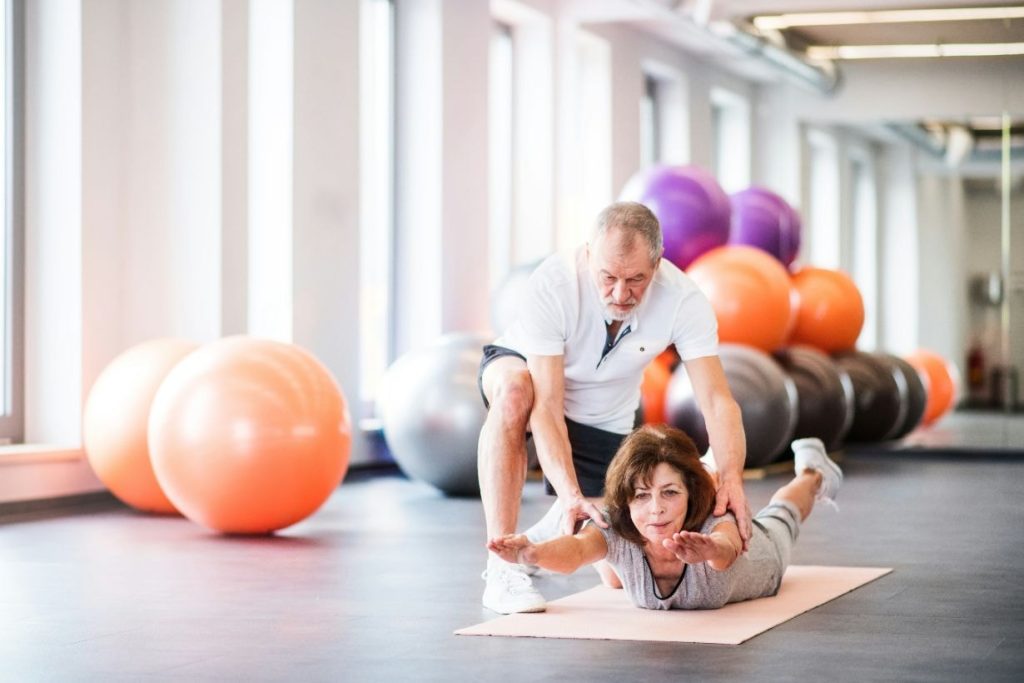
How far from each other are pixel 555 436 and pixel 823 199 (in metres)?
7.27

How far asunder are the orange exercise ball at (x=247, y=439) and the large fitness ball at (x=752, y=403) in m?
2.60

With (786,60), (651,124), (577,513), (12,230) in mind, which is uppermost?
(786,60)

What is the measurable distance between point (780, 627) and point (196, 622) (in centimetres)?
129

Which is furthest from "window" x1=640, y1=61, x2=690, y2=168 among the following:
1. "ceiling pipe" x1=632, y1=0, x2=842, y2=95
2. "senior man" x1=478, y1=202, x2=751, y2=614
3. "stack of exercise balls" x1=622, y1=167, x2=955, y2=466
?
"senior man" x1=478, y1=202, x2=751, y2=614

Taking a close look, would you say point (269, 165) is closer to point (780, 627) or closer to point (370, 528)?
point (370, 528)

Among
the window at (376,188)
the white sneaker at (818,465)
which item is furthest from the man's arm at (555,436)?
the window at (376,188)

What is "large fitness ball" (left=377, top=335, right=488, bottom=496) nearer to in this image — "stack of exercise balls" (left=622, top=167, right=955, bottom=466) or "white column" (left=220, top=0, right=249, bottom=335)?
"white column" (left=220, top=0, right=249, bottom=335)

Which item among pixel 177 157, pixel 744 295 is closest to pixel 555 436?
pixel 177 157

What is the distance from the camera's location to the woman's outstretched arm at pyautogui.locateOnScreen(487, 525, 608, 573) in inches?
124

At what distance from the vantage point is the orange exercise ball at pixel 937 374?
10047 mm

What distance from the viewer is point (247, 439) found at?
5.26 m

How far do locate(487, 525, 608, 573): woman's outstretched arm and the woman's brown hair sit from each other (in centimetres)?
7

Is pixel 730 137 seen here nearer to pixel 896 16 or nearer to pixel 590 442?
pixel 896 16

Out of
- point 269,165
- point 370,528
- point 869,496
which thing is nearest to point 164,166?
point 269,165
